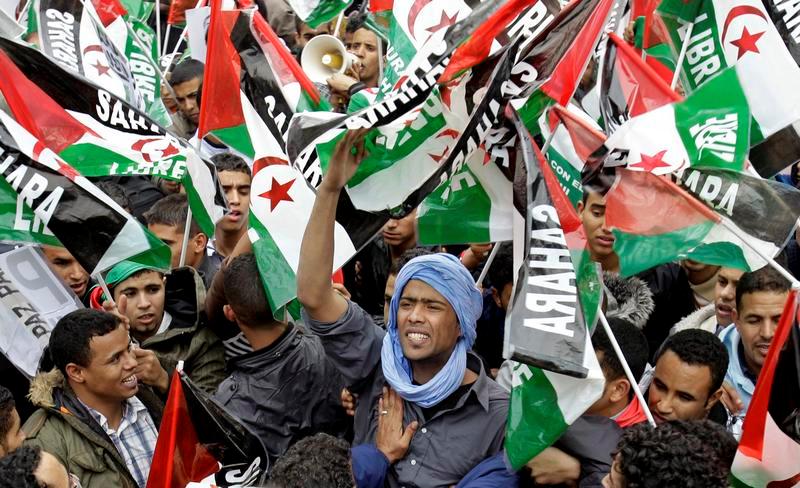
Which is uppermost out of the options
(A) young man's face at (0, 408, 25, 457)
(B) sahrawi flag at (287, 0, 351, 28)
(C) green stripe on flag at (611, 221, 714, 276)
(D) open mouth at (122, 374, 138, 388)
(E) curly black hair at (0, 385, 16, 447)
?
(B) sahrawi flag at (287, 0, 351, 28)

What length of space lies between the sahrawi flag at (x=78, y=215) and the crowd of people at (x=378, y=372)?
25 cm

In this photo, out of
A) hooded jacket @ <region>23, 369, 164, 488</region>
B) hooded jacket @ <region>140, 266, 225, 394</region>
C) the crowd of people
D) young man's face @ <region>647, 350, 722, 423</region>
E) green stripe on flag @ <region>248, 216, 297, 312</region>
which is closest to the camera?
the crowd of people

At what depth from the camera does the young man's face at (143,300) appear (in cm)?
579

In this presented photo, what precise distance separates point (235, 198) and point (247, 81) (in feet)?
3.31

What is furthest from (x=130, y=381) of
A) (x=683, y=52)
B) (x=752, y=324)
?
(x=683, y=52)

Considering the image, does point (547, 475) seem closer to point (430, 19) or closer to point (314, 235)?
point (314, 235)

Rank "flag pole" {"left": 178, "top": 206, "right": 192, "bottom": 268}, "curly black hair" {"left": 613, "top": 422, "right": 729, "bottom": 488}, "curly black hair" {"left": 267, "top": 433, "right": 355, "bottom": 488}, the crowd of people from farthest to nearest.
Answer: "flag pole" {"left": 178, "top": 206, "right": 192, "bottom": 268} → the crowd of people → "curly black hair" {"left": 267, "top": 433, "right": 355, "bottom": 488} → "curly black hair" {"left": 613, "top": 422, "right": 729, "bottom": 488}

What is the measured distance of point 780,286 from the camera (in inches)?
207

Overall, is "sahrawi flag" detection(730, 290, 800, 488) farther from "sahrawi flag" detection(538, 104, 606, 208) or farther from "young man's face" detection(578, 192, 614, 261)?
"young man's face" detection(578, 192, 614, 261)

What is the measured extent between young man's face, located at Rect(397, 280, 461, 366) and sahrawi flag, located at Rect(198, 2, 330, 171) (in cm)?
184

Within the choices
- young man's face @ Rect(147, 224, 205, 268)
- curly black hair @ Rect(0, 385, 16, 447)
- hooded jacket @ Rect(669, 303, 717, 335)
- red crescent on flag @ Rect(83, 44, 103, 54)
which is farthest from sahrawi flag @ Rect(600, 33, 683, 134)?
red crescent on flag @ Rect(83, 44, 103, 54)

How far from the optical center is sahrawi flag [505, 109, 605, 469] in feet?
13.5

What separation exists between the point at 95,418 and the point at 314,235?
4.14 ft

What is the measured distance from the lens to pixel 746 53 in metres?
5.72
